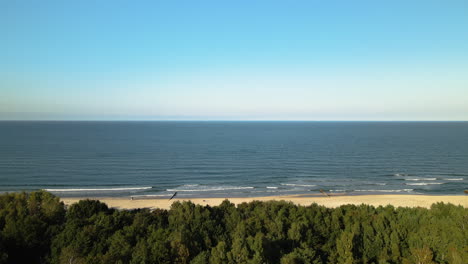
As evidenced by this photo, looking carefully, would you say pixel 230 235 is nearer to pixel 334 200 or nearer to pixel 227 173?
pixel 334 200

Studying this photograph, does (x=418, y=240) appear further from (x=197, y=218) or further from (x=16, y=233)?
(x=16, y=233)

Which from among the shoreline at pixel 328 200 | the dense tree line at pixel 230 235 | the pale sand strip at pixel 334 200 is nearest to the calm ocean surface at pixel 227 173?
the shoreline at pixel 328 200

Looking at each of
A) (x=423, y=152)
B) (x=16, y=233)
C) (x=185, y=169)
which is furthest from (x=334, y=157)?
(x=16, y=233)

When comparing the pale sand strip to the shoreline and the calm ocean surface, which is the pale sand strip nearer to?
the shoreline

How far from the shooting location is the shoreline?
117 ft

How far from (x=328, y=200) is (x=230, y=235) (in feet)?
77.0

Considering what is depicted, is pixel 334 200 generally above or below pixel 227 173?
below

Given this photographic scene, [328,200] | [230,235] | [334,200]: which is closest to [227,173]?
[328,200]

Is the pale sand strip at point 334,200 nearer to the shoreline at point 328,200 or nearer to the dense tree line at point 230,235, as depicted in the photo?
the shoreline at point 328,200

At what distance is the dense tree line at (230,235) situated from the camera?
15.1 metres

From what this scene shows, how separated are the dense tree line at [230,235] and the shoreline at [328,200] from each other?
39.6 ft

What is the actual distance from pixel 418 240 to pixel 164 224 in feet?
55.7

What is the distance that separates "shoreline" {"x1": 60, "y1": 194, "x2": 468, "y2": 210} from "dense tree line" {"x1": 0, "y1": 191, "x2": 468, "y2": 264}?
1206 cm

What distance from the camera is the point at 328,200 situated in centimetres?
3822
